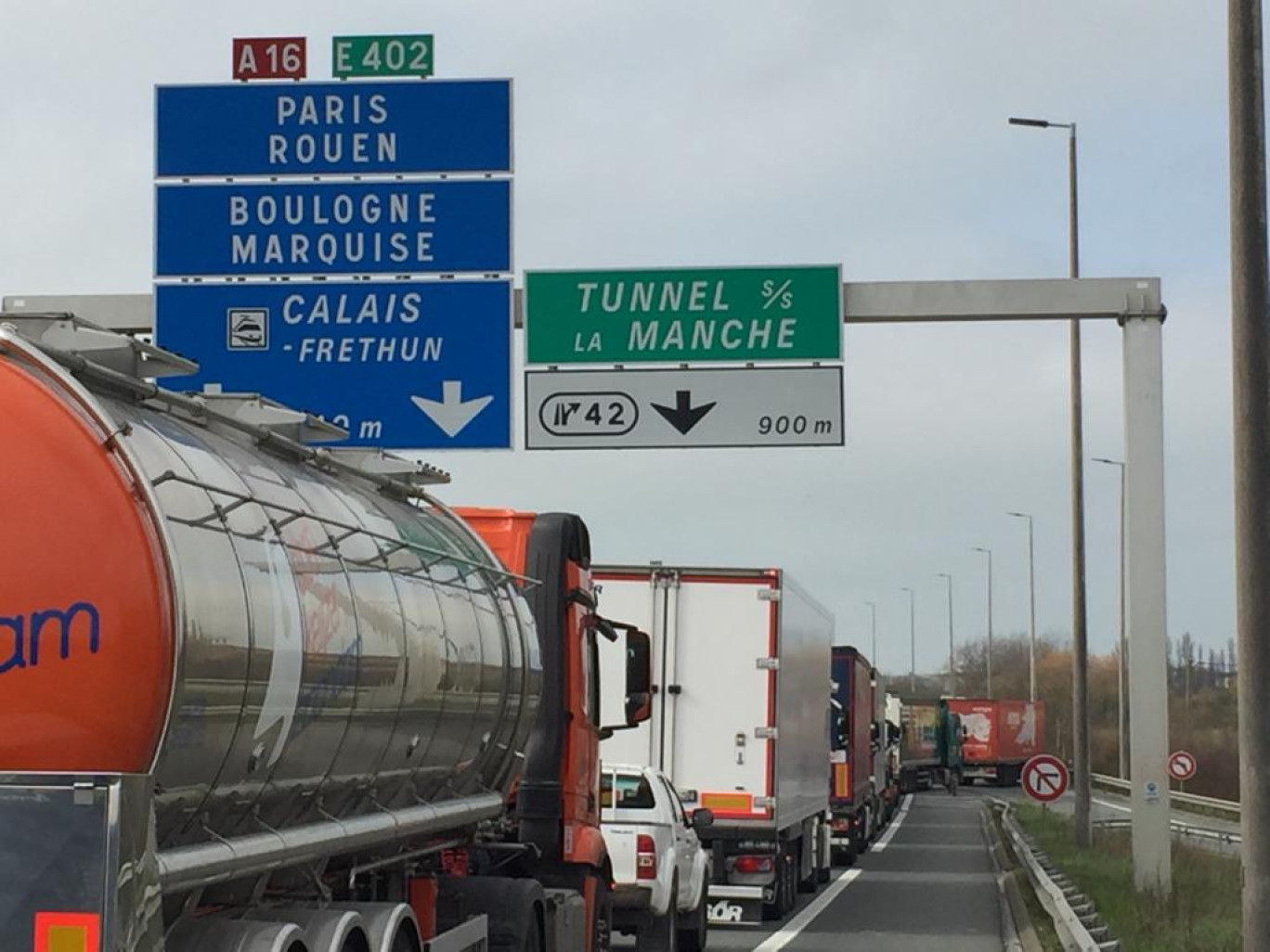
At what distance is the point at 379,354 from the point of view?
1775cm

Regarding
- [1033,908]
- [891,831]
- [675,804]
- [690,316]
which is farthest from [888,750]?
[690,316]

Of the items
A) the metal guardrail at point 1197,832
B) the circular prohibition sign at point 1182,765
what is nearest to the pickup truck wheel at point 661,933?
the metal guardrail at point 1197,832

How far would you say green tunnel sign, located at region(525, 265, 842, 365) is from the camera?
19188mm

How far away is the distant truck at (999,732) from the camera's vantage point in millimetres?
97375

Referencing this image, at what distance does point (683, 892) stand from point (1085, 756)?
Answer: 20.8 m

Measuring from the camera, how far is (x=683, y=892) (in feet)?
67.7

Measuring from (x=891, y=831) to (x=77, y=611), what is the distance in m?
50.9

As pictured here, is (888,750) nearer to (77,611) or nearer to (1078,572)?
(1078,572)

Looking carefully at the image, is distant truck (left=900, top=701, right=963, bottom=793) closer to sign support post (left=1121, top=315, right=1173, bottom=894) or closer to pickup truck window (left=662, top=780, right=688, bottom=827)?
sign support post (left=1121, top=315, right=1173, bottom=894)

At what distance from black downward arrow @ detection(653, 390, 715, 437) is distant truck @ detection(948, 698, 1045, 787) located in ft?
257

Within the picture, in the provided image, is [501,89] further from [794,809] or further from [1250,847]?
[794,809]

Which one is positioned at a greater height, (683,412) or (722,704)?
(683,412)

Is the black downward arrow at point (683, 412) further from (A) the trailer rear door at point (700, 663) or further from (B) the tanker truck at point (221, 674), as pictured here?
(B) the tanker truck at point (221, 674)

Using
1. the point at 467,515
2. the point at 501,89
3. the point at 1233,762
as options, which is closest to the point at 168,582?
the point at 467,515
